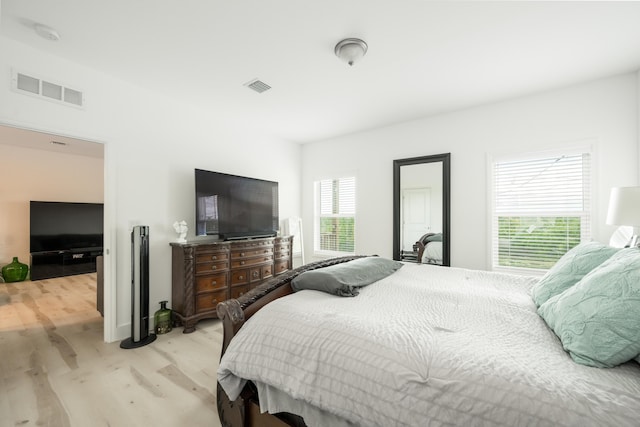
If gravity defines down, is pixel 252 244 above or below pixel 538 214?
below

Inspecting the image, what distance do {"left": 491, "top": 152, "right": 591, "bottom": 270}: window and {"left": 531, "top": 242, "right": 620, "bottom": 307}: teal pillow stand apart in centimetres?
172

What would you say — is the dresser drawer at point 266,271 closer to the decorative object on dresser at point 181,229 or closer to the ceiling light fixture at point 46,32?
the decorative object on dresser at point 181,229

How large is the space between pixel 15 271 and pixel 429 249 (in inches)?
292

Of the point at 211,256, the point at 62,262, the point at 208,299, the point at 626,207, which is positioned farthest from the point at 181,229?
the point at 62,262

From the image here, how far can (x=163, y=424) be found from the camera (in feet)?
5.41

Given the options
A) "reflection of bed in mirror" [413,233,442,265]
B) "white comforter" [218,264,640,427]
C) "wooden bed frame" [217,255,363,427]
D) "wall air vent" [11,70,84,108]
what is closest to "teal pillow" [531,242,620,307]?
"white comforter" [218,264,640,427]

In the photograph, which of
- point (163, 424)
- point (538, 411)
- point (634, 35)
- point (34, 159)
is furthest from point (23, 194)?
point (634, 35)

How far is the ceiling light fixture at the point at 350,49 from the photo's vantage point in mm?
2162

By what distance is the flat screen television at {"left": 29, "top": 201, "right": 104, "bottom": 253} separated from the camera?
18.1 feet

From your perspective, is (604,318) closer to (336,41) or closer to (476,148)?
(336,41)

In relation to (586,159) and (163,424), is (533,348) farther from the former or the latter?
(586,159)

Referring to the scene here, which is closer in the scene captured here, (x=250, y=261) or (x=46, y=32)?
(x=46, y=32)

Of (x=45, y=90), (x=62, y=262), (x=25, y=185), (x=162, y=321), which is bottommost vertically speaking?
(x=162, y=321)

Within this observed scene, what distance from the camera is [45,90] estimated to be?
2.40m
